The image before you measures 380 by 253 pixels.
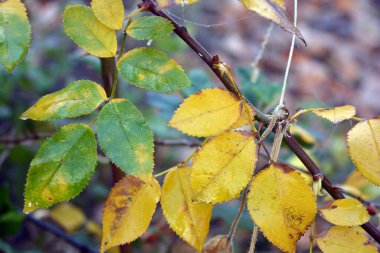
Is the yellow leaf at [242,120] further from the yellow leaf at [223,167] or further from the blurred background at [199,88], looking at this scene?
the blurred background at [199,88]

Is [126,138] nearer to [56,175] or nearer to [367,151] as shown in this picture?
[56,175]

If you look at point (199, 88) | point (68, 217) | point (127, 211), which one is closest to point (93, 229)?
point (68, 217)

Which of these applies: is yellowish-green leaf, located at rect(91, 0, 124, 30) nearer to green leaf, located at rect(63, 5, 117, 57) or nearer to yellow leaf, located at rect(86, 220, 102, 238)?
green leaf, located at rect(63, 5, 117, 57)

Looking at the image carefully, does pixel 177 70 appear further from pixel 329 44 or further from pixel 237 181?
pixel 329 44

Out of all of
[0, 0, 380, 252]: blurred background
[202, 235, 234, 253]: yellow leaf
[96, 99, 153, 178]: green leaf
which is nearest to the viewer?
[96, 99, 153, 178]: green leaf

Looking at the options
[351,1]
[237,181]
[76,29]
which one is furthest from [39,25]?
[351,1]

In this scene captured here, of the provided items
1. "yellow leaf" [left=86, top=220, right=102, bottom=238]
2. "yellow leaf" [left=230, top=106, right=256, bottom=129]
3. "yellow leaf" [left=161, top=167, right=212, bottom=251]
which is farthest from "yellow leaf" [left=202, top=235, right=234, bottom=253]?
"yellow leaf" [left=86, top=220, right=102, bottom=238]

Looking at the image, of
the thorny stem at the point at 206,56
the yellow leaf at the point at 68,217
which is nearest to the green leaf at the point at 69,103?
the thorny stem at the point at 206,56

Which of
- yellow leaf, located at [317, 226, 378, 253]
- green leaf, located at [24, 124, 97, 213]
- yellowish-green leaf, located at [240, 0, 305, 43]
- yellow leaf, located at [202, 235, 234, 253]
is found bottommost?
yellow leaf, located at [202, 235, 234, 253]
